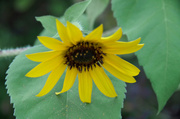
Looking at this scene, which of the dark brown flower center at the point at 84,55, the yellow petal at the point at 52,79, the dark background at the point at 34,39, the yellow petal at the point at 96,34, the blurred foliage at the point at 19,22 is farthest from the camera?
the blurred foliage at the point at 19,22

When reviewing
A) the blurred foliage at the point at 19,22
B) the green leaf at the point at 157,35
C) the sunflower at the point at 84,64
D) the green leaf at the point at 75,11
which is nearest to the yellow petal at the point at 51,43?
the sunflower at the point at 84,64

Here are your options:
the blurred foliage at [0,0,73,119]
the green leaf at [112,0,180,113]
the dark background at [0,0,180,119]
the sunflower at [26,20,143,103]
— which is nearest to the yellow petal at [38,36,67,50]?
the sunflower at [26,20,143,103]

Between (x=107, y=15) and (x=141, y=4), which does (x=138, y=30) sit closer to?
(x=141, y=4)

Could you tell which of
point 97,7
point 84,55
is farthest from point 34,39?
point 84,55

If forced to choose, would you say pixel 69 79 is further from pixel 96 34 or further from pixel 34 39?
pixel 34 39

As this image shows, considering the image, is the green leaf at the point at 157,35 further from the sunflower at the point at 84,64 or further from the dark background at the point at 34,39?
the dark background at the point at 34,39
